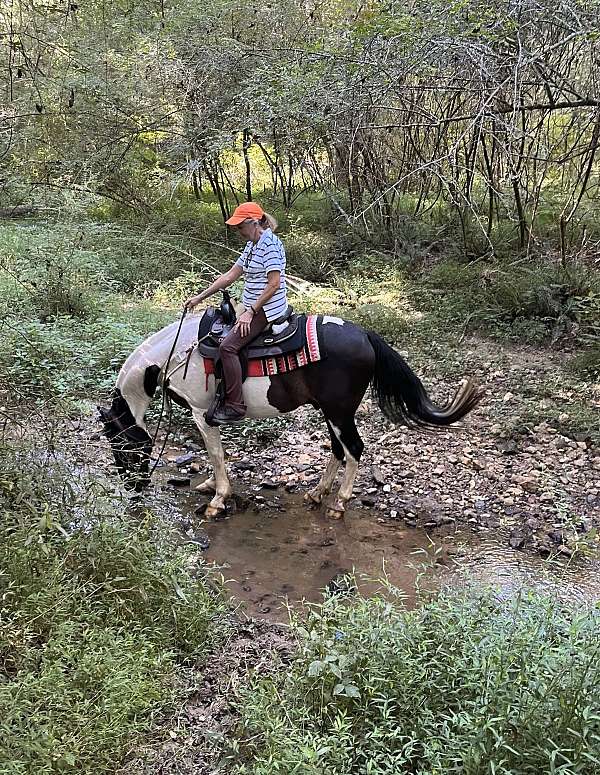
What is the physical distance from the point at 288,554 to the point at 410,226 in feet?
24.4

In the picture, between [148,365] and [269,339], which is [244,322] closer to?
[269,339]

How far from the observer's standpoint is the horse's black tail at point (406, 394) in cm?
508

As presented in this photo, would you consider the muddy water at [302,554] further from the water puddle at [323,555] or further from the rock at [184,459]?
the rock at [184,459]

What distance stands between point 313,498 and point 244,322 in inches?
64.3

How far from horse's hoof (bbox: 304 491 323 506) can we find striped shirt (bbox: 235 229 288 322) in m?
1.55

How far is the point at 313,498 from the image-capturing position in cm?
539

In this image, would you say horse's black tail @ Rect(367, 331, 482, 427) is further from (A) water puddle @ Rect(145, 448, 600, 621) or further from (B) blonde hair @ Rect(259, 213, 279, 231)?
(B) blonde hair @ Rect(259, 213, 279, 231)

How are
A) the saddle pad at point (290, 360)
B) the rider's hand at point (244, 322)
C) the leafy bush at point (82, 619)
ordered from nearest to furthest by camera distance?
the leafy bush at point (82, 619)
the rider's hand at point (244, 322)
the saddle pad at point (290, 360)

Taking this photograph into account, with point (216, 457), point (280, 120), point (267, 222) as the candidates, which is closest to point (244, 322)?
point (267, 222)

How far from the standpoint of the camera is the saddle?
5078mm

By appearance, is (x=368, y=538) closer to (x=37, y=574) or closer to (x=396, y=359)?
(x=396, y=359)

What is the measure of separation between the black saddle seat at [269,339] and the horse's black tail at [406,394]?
611 mm

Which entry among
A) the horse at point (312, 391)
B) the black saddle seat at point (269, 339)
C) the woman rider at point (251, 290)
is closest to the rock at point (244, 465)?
the horse at point (312, 391)

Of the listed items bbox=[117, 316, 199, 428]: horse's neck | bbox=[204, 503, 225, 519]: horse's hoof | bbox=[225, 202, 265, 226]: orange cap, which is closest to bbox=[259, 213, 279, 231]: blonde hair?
bbox=[225, 202, 265, 226]: orange cap
